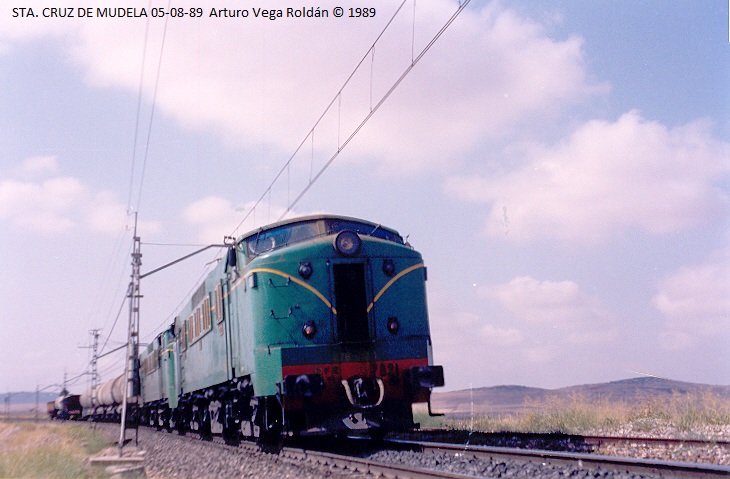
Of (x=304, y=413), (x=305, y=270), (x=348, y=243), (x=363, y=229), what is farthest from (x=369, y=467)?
(x=363, y=229)

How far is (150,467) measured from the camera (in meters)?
13.6

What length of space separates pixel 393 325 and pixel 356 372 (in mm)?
1083

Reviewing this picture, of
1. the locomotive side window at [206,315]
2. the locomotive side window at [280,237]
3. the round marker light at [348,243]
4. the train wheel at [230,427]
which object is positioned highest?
the locomotive side window at [280,237]

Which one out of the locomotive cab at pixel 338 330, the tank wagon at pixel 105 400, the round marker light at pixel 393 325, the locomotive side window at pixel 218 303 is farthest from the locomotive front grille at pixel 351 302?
the tank wagon at pixel 105 400

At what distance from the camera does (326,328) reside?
38.5 ft

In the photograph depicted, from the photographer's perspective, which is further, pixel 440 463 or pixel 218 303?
pixel 218 303

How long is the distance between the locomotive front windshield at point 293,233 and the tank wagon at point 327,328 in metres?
0.02

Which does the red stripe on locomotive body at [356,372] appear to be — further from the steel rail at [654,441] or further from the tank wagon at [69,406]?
the tank wagon at [69,406]

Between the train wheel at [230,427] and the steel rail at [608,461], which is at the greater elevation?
the train wheel at [230,427]

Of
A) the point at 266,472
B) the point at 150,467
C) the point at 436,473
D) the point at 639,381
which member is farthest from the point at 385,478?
the point at 639,381

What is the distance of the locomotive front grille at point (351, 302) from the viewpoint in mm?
11820

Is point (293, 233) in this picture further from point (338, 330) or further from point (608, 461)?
point (608, 461)

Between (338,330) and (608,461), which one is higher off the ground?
(338,330)

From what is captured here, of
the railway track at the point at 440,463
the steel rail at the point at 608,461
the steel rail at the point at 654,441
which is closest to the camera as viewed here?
the steel rail at the point at 608,461
